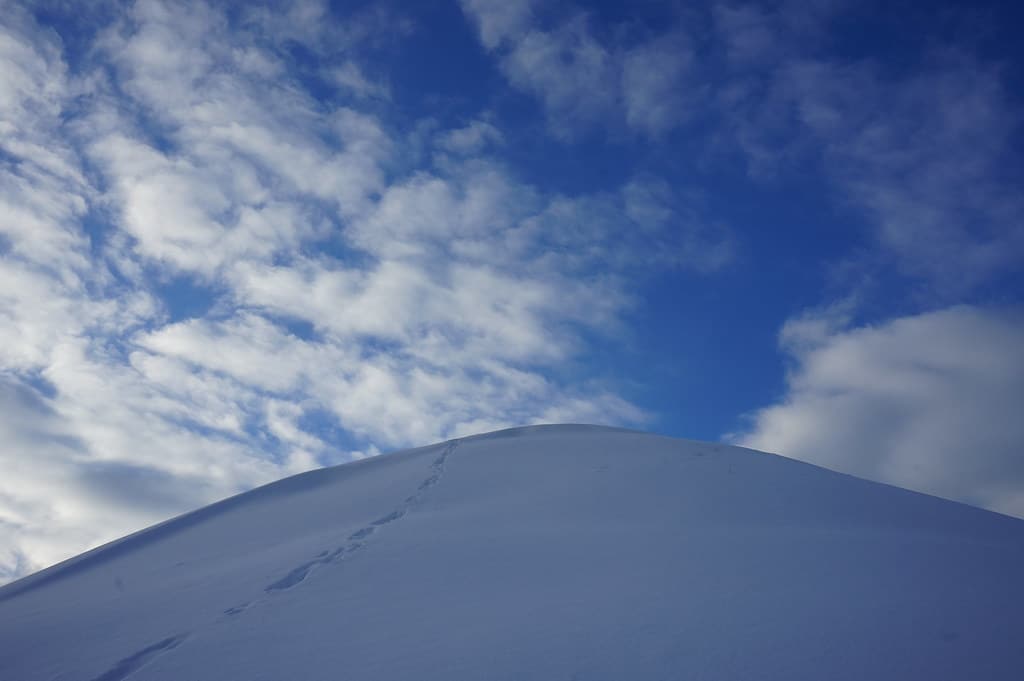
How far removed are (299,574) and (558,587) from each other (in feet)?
7.97

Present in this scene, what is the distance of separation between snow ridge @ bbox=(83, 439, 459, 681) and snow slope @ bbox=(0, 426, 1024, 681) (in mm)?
27

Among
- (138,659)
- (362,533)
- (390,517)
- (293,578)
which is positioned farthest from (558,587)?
(390,517)

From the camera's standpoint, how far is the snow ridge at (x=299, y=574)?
15.4 ft

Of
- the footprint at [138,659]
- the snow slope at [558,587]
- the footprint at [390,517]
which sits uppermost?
the footprint at [390,517]

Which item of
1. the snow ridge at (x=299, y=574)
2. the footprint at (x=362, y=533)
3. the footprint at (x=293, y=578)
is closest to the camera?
the snow ridge at (x=299, y=574)

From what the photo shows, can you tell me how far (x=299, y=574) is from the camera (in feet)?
20.7

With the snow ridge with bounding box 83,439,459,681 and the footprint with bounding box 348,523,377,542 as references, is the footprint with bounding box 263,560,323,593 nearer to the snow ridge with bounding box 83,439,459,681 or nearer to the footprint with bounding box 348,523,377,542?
the snow ridge with bounding box 83,439,459,681

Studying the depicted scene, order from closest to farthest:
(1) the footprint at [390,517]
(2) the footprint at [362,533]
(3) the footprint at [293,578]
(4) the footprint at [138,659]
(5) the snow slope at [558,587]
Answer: (5) the snow slope at [558,587] → (4) the footprint at [138,659] → (3) the footprint at [293,578] → (2) the footprint at [362,533] → (1) the footprint at [390,517]

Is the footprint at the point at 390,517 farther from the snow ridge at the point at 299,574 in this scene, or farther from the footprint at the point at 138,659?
the footprint at the point at 138,659

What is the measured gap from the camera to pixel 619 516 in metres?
7.66

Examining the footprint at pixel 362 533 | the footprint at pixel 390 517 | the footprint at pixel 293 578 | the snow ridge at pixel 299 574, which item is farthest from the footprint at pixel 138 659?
the footprint at pixel 390 517

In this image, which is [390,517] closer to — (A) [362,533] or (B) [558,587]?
(A) [362,533]

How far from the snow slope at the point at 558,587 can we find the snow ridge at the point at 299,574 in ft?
0.09

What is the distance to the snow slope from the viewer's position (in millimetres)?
4195
